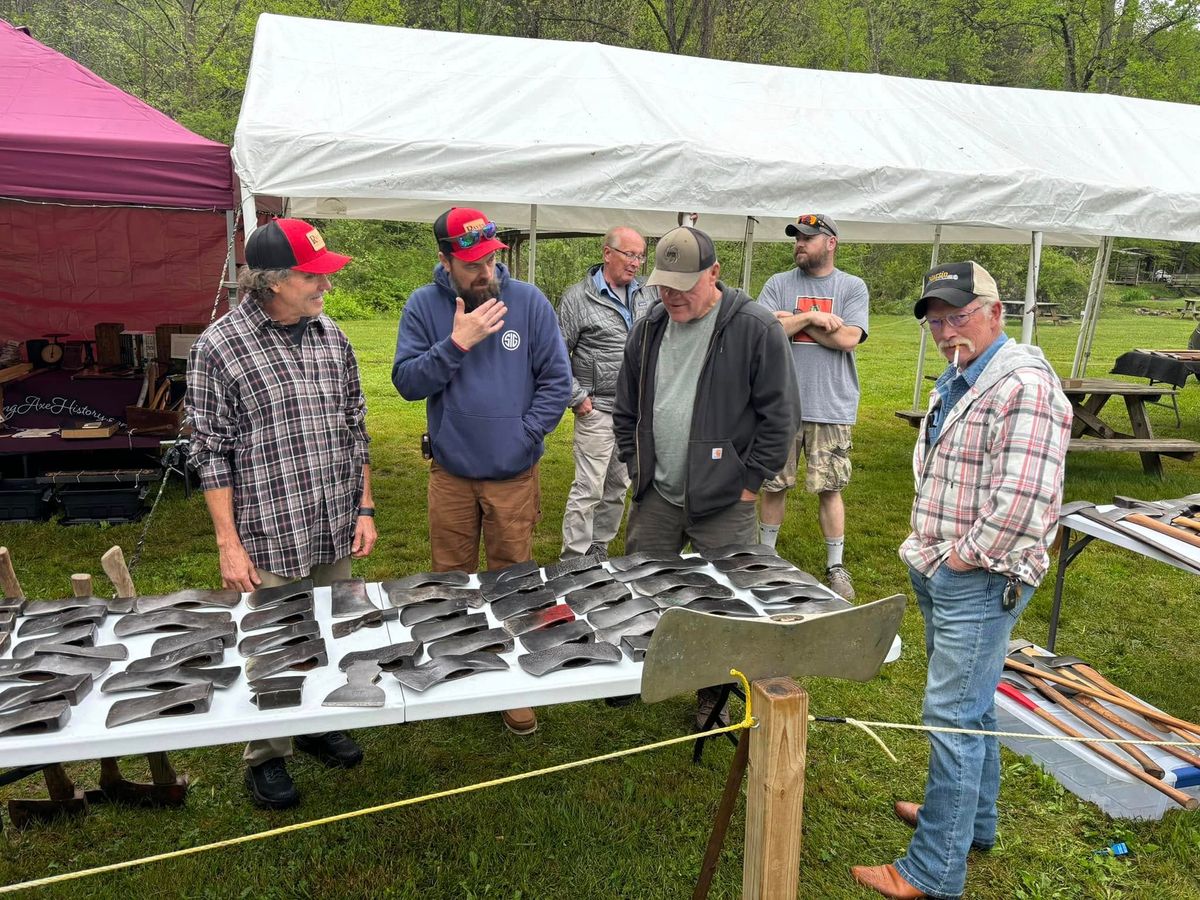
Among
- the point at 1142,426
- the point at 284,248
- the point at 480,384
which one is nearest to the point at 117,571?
the point at 284,248

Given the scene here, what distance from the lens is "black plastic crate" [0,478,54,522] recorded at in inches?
201

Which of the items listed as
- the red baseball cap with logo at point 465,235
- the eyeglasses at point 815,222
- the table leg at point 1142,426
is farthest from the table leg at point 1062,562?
the table leg at point 1142,426

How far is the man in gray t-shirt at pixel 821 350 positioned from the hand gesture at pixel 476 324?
6.04 feet

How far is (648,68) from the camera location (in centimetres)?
513

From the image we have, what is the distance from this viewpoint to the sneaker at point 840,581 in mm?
4266

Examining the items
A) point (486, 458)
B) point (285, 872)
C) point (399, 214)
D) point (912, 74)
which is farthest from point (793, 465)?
point (912, 74)

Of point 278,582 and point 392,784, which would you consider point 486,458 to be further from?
point 392,784

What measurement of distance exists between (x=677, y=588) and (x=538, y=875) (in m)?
0.95

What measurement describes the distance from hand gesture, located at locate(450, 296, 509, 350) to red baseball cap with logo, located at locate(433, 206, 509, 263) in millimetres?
170

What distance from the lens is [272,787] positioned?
2625 mm

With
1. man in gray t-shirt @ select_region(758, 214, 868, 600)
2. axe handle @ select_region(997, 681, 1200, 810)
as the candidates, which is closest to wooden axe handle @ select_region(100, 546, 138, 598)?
man in gray t-shirt @ select_region(758, 214, 868, 600)

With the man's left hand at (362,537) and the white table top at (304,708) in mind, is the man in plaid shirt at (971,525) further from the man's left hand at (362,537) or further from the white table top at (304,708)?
the man's left hand at (362,537)

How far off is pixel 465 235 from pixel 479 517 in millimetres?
1037

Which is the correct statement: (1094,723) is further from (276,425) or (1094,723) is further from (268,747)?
(276,425)
